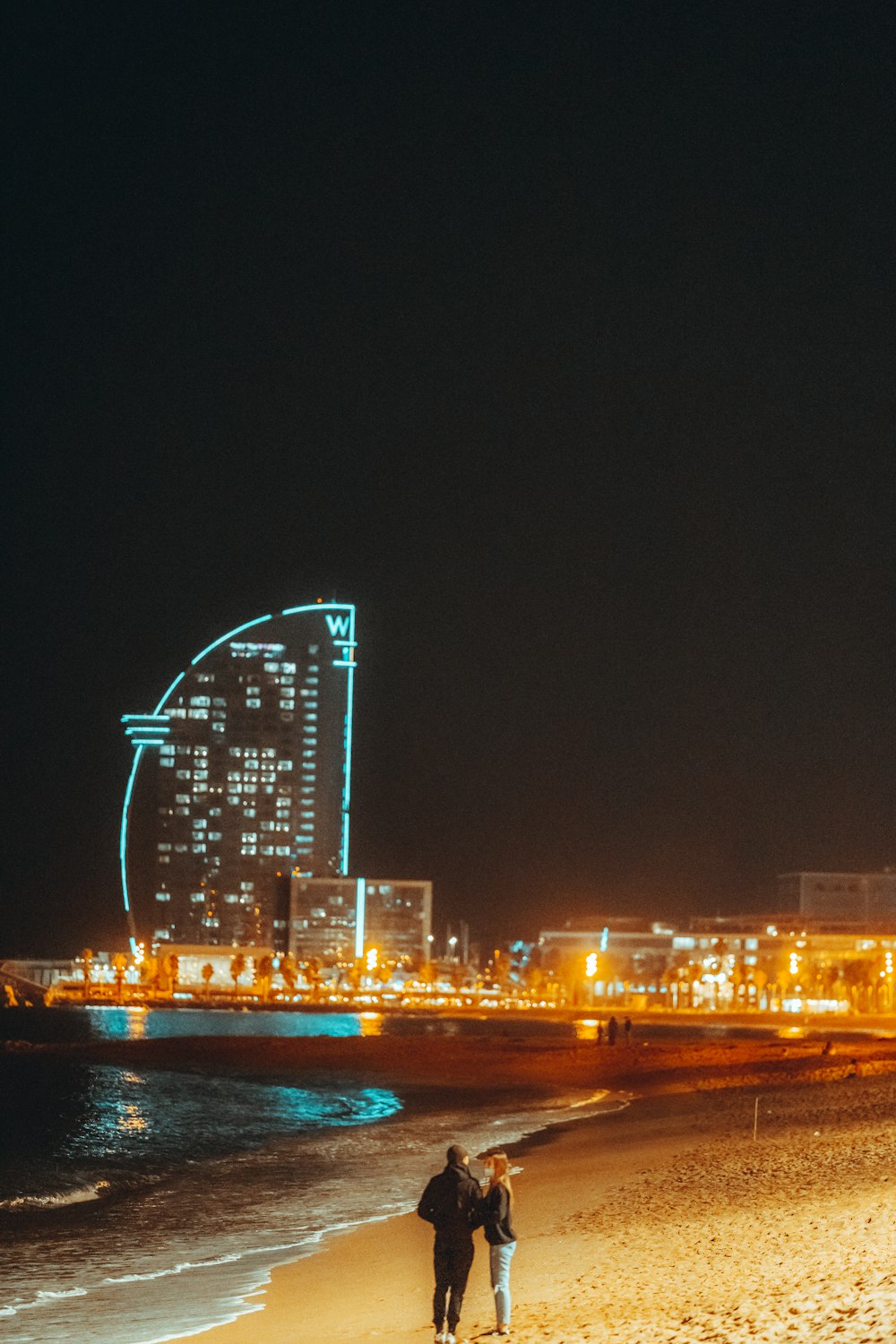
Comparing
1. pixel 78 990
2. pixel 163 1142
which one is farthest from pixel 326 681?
pixel 163 1142

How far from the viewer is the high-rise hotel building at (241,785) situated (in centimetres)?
14725

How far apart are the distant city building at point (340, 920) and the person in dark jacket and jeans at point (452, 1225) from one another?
13966 cm

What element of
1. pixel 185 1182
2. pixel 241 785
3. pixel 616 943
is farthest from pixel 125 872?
pixel 185 1182

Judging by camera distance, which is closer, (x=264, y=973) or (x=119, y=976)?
(x=264, y=973)

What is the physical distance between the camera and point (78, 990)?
138500 mm

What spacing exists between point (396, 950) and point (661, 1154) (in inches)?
5298

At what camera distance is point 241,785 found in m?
152

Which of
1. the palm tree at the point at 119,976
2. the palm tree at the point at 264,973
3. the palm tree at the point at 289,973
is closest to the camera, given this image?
the palm tree at the point at 264,973

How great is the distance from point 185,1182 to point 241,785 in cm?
13357

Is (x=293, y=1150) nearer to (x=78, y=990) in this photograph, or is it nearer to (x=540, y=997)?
(x=540, y=997)

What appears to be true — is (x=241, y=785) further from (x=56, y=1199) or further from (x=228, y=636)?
(x=56, y=1199)

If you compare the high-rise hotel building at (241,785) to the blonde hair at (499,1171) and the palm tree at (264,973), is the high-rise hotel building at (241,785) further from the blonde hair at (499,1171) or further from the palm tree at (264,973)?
the blonde hair at (499,1171)

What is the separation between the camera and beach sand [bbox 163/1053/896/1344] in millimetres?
8602

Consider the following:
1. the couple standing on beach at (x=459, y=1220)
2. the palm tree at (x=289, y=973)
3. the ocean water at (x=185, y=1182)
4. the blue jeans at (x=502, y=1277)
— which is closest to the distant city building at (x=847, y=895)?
the palm tree at (x=289, y=973)
